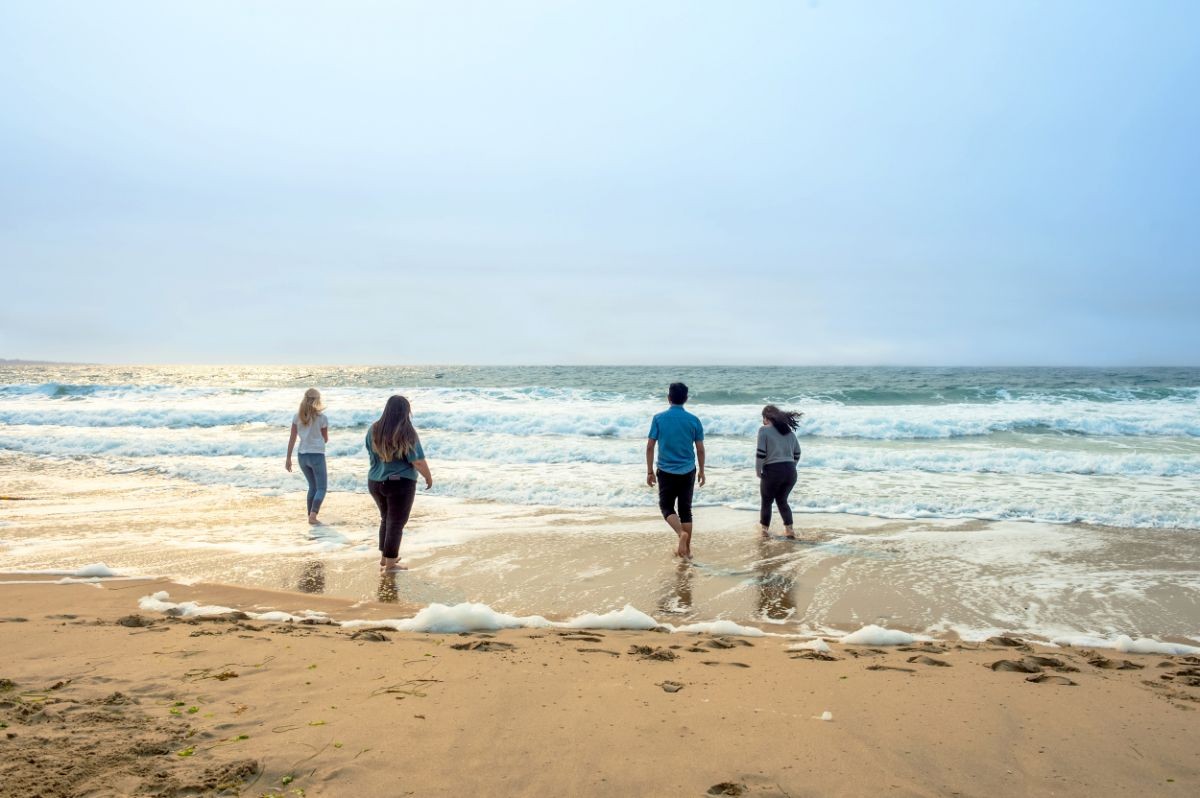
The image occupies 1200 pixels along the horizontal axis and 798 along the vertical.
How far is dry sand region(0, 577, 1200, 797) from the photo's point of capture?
2754 mm

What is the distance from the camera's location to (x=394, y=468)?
7461 mm

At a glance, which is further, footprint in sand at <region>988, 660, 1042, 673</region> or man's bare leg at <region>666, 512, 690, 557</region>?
man's bare leg at <region>666, 512, 690, 557</region>

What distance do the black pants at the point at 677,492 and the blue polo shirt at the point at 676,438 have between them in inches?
2.4

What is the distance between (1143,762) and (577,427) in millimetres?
18603

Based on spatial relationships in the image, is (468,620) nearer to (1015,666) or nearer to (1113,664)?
(1015,666)

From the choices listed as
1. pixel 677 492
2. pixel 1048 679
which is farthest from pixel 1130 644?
pixel 677 492

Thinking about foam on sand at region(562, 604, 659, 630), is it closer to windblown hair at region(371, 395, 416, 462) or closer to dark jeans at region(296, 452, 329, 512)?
windblown hair at region(371, 395, 416, 462)

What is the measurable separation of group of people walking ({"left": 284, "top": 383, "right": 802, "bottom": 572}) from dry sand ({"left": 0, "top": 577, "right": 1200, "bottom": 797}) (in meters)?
2.66

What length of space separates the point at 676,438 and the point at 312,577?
13.9 feet

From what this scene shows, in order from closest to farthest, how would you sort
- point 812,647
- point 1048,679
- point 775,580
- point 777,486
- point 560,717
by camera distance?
point 560,717 < point 1048,679 < point 812,647 < point 775,580 < point 777,486

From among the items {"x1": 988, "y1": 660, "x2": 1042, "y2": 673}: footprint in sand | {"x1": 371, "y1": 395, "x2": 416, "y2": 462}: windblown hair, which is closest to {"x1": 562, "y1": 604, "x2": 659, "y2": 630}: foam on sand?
{"x1": 988, "y1": 660, "x2": 1042, "y2": 673}: footprint in sand

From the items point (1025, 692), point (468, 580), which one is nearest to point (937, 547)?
point (1025, 692)

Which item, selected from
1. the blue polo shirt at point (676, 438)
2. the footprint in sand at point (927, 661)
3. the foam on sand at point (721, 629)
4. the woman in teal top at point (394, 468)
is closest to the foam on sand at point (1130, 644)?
the footprint in sand at point (927, 661)

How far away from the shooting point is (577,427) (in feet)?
70.1
